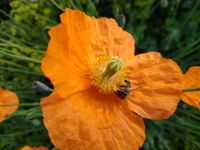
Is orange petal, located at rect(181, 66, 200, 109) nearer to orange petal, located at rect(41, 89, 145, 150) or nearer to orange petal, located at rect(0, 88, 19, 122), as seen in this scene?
orange petal, located at rect(41, 89, 145, 150)

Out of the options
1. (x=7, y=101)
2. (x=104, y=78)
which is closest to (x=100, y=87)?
(x=104, y=78)

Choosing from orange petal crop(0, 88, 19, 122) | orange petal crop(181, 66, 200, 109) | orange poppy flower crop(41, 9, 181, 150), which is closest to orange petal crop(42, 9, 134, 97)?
orange poppy flower crop(41, 9, 181, 150)

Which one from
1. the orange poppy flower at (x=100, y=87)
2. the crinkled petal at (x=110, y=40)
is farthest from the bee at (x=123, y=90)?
the crinkled petal at (x=110, y=40)

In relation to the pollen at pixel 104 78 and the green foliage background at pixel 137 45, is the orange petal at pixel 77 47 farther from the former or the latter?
the green foliage background at pixel 137 45

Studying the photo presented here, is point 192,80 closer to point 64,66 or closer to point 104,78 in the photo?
point 104,78

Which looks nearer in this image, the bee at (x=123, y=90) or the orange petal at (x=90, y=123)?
the orange petal at (x=90, y=123)

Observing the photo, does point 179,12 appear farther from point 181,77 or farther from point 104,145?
point 104,145
